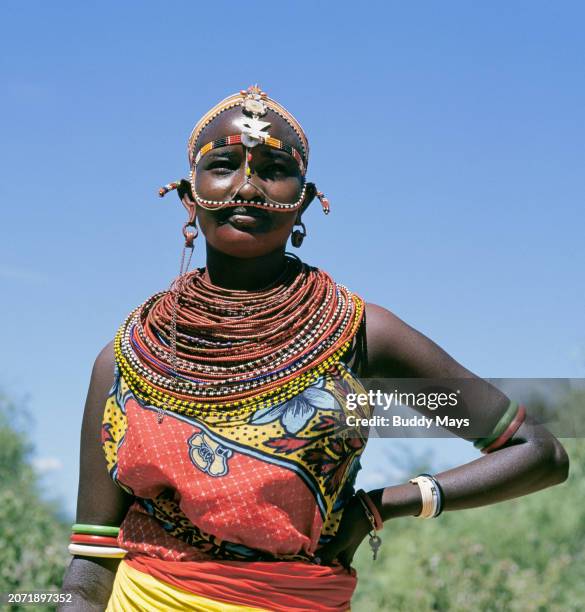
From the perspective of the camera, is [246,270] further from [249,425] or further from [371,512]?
→ [371,512]

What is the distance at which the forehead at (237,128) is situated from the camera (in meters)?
3.08

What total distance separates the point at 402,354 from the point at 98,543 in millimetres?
1143

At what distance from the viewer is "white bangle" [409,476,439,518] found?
117 inches

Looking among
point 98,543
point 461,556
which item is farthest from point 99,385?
point 461,556

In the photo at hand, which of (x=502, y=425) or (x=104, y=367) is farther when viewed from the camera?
(x=104, y=367)

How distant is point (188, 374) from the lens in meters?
2.92

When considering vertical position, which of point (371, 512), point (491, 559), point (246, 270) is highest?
point (246, 270)

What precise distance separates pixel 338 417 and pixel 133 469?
0.62m

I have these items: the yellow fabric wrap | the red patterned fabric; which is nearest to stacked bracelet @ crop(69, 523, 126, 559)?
the yellow fabric wrap

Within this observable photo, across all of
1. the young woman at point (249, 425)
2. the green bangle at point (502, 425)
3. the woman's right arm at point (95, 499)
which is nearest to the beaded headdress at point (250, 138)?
the young woman at point (249, 425)

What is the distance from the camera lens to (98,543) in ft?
10.1

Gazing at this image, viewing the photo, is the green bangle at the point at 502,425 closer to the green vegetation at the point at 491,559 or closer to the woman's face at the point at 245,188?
the green vegetation at the point at 491,559

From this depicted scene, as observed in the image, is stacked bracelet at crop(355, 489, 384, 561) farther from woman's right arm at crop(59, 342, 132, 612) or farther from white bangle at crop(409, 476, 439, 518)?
woman's right arm at crop(59, 342, 132, 612)

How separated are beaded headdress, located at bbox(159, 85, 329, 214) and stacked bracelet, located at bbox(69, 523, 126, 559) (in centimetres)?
108
